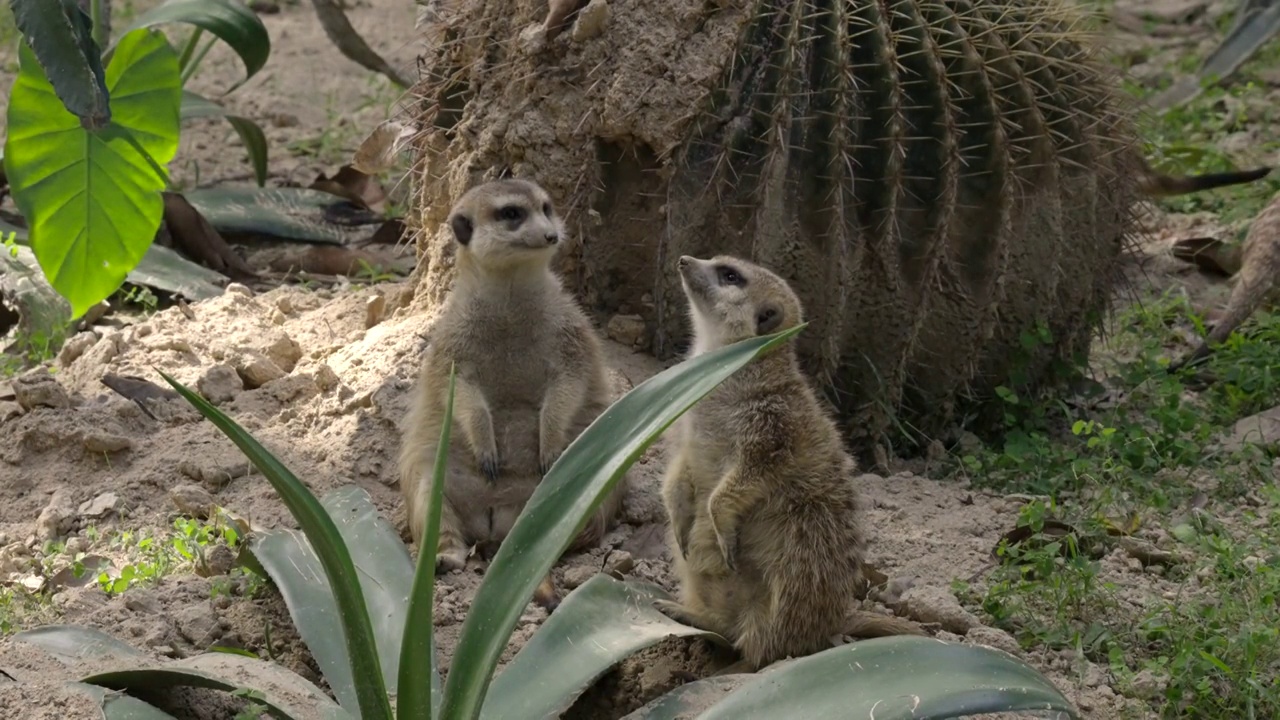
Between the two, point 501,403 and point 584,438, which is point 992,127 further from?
point 584,438

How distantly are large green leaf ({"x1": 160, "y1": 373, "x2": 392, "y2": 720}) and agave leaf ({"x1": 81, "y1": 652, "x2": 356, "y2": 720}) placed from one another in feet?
0.62

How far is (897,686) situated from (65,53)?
195 cm

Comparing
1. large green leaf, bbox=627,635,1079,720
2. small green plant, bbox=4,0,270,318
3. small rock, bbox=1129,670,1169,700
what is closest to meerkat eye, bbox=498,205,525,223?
small green plant, bbox=4,0,270,318

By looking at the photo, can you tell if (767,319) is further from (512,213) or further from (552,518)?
(552,518)

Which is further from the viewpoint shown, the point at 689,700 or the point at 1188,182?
the point at 1188,182

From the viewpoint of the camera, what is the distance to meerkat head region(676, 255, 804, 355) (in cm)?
327

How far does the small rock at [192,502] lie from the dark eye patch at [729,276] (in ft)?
4.36

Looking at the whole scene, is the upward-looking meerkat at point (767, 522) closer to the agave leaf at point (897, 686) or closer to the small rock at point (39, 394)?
the agave leaf at point (897, 686)

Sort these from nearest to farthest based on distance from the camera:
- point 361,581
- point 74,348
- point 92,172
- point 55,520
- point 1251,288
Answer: point 361,581 → point 55,520 → point 92,172 → point 74,348 → point 1251,288

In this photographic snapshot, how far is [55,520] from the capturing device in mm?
3547

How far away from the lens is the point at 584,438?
2.34 meters

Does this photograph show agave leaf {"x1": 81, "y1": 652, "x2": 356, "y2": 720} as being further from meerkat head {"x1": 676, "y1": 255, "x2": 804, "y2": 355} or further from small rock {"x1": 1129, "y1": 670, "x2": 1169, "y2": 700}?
small rock {"x1": 1129, "y1": 670, "x2": 1169, "y2": 700}

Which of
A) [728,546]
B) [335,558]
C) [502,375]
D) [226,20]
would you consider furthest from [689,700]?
[226,20]

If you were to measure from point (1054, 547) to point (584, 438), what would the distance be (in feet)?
4.38
